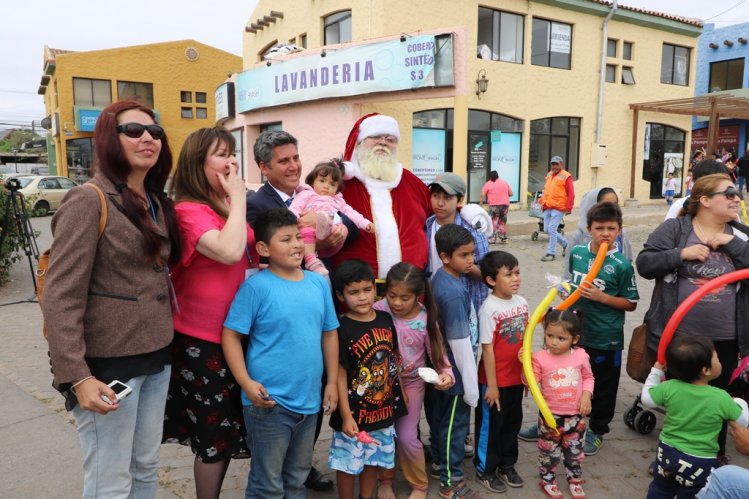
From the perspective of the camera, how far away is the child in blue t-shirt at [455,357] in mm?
3137

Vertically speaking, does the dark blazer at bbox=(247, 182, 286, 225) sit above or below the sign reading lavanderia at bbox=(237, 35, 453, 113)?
below

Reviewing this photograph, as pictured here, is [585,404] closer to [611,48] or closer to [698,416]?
[698,416]

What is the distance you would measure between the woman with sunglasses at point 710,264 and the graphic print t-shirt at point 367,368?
1742mm

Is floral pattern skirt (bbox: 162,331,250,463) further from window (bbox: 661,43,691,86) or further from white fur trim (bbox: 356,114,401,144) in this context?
window (bbox: 661,43,691,86)

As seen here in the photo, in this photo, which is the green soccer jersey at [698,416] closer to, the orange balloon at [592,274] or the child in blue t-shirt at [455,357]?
the orange balloon at [592,274]

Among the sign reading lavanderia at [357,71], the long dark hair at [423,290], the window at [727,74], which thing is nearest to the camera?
the long dark hair at [423,290]

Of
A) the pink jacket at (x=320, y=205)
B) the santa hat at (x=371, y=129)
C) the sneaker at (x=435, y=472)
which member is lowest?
the sneaker at (x=435, y=472)

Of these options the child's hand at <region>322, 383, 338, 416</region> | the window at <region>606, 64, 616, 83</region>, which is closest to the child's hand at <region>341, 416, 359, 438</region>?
the child's hand at <region>322, 383, 338, 416</region>

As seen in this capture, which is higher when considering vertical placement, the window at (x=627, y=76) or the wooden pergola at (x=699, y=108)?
the window at (x=627, y=76)

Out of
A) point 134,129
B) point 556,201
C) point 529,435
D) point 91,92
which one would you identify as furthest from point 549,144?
point 91,92

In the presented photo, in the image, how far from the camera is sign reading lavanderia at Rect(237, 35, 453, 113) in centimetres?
1297

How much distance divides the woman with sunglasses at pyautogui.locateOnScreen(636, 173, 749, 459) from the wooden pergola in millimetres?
14757

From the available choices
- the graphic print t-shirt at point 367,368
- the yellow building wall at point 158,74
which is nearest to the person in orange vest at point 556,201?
the graphic print t-shirt at point 367,368

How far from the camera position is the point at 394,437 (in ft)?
10.3
